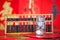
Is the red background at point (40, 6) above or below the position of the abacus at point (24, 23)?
above

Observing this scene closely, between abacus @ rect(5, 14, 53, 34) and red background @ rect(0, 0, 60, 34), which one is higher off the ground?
red background @ rect(0, 0, 60, 34)

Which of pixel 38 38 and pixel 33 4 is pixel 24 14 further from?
pixel 38 38

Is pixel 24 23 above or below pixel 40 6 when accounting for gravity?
below

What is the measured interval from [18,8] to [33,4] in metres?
0.24

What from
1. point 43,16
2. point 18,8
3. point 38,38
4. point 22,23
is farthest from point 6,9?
point 38,38

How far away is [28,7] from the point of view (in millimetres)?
2029

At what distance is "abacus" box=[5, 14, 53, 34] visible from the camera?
1.96 metres

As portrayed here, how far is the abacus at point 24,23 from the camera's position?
196cm

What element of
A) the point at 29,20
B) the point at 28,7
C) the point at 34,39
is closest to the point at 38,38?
the point at 34,39

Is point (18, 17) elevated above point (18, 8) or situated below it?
below

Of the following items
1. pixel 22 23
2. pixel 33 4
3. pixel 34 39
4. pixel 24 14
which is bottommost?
pixel 34 39

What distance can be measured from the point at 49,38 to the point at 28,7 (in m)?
0.64

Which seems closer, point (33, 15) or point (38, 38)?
point (38, 38)

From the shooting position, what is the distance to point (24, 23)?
6.48 feet
